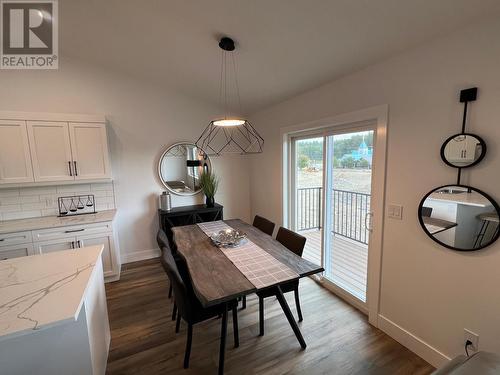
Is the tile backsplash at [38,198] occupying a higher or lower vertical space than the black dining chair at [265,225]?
higher

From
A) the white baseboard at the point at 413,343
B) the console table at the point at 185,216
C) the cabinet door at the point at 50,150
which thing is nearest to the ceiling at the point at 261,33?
the cabinet door at the point at 50,150

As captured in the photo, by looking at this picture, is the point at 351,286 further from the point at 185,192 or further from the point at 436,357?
the point at 185,192

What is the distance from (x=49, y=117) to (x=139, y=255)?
2246 mm

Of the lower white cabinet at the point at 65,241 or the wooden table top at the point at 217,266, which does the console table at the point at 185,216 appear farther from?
the wooden table top at the point at 217,266

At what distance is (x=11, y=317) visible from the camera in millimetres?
1053

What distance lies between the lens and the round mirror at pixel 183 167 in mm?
3827

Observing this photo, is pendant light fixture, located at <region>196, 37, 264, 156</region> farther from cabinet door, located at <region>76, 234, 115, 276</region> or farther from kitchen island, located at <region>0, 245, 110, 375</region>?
kitchen island, located at <region>0, 245, 110, 375</region>

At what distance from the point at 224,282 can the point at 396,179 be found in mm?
1596

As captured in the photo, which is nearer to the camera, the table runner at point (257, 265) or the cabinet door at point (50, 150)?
the table runner at point (257, 265)

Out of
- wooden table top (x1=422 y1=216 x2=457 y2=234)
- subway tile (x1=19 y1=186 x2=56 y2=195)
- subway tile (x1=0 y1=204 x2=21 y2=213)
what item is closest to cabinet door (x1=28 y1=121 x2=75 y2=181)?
subway tile (x1=19 y1=186 x2=56 y2=195)

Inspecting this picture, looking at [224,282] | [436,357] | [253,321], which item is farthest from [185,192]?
[436,357]

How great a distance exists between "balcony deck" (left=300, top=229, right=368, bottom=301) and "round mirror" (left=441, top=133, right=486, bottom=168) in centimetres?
161

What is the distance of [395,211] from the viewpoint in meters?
1.99

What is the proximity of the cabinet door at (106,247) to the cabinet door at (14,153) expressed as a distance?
1.03 m
